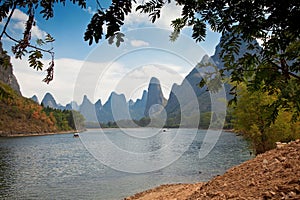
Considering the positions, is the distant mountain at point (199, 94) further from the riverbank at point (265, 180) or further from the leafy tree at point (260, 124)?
the riverbank at point (265, 180)

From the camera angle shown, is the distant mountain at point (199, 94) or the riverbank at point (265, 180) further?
the riverbank at point (265, 180)

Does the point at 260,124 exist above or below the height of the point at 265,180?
above

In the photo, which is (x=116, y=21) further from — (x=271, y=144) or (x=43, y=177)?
(x=43, y=177)

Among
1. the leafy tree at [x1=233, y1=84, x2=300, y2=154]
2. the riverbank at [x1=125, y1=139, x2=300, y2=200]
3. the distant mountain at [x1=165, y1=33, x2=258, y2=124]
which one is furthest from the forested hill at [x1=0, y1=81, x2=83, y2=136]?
the riverbank at [x1=125, y1=139, x2=300, y2=200]

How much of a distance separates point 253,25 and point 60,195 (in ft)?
61.7

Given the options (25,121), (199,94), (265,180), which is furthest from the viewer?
(25,121)

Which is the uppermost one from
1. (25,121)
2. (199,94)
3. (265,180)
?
(199,94)

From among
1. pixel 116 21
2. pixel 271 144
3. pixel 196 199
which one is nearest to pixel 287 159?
pixel 196 199

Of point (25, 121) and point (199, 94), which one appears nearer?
point (199, 94)

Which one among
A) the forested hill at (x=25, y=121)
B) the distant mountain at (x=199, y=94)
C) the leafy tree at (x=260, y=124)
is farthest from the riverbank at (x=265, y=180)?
the forested hill at (x=25, y=121)

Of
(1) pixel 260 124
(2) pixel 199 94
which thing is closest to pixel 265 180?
(1) pixel 260 124

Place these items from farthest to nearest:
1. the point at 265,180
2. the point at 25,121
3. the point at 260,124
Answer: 1. the point at 25,121
2. the point at 260,124
3. the point at 265,180

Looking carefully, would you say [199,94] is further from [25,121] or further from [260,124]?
[25,121]

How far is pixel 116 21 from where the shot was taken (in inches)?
59.5
